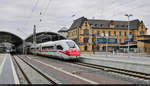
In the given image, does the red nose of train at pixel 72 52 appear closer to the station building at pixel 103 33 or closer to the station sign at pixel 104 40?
the station building at pixel 103 33

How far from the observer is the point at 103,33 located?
74562mm

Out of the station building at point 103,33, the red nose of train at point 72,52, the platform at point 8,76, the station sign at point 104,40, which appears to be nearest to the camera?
the platform at point 8,76

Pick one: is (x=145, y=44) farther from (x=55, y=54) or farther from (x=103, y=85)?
(x=103, y=85)

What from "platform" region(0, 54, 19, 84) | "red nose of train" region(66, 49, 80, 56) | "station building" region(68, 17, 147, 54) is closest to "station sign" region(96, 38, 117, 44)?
"station building" region(68, 17, 147, 54)

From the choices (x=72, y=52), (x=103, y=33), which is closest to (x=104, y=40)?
(x=103, y=33)

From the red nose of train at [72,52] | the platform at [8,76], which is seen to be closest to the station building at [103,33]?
the red nose of train at [72,52]

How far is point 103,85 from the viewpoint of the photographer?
30.0 ft

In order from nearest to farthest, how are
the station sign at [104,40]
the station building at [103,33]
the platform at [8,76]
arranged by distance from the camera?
the platform at [8,76] < the station building at [103,33] < the station sign at [104,40]

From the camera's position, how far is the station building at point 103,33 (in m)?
71.5

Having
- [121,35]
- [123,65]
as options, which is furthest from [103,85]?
[121,35]

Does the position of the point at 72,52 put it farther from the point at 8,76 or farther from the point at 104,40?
the point at 104,40

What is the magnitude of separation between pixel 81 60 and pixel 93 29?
49.8 m

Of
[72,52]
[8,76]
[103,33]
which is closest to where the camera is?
[8,76]

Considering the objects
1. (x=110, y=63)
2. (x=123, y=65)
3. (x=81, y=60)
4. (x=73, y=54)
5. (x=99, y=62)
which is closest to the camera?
(x=123, y=65)
